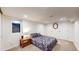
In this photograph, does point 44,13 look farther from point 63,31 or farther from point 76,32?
point 76,32

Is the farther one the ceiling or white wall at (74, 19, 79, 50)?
white wall at (74, 19, 79, 50)

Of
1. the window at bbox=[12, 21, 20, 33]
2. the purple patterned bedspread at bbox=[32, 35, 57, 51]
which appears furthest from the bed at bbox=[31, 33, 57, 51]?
the window at bbox=[12, 21, 20, 33]

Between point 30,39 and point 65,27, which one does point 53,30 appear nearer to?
point 65,27

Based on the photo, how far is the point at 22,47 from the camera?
1.22 m

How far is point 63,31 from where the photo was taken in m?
1.33

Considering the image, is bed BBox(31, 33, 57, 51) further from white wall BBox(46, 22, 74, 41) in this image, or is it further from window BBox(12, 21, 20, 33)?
window BBox(12, 21, 20, 33)

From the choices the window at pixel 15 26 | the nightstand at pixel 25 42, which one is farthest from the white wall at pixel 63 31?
the window at pixel 15 26

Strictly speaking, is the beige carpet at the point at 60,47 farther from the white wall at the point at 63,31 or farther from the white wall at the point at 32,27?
the white wall at the point at 32,27

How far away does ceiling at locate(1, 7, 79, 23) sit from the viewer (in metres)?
1.16

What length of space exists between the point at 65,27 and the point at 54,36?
265 mm

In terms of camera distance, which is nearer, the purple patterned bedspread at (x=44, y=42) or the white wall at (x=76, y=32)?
the purple patterned bedspread at (x=44, y=42)

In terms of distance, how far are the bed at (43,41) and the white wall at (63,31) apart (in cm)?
10

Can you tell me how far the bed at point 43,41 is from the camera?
1.20m
